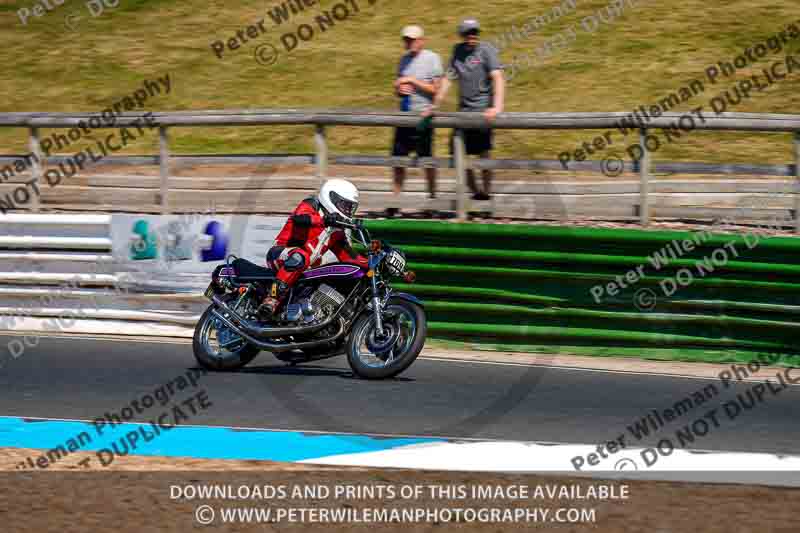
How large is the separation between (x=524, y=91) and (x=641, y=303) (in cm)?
961

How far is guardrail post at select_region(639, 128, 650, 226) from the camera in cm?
990

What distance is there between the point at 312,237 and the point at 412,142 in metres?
2.35

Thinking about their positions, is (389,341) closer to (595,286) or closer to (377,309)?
(377,309)

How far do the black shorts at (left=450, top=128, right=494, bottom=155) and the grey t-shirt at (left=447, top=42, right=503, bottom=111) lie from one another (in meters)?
0.38

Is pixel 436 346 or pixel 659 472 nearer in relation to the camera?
pixel 659 472

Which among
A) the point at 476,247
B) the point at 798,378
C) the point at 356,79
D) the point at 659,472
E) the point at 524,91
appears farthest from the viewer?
the point at 356,79

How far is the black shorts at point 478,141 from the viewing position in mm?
10758

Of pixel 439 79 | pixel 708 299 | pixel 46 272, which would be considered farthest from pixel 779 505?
pixel 46 272

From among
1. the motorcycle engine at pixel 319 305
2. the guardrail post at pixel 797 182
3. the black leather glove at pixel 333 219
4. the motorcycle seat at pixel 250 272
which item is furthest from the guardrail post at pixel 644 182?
the motorcycle seat at pixel 250 272

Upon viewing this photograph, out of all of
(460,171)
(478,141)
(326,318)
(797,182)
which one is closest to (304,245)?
(326,318)

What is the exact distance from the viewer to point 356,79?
2052cm

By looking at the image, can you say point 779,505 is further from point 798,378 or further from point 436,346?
point 436,346

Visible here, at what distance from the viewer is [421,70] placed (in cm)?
1117

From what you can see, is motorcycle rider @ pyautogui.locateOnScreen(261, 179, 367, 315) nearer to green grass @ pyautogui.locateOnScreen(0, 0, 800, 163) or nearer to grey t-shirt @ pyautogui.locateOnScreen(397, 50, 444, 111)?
grey t-shirt @ pyautogui.locateOnScreen(397, 50, 444, 111)
